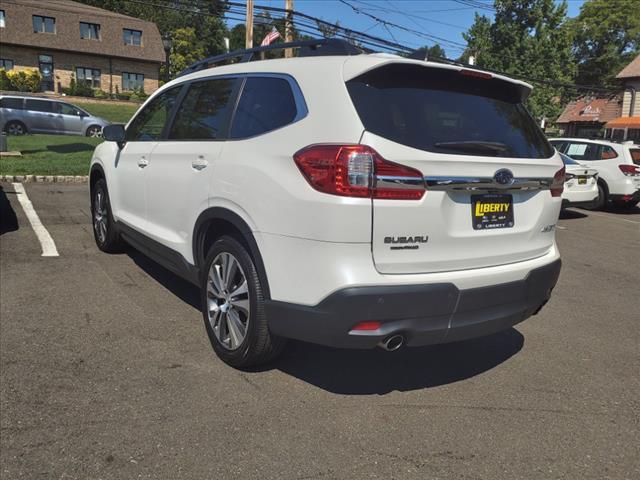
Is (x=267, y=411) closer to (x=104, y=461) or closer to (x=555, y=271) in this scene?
(x=104, y=461)

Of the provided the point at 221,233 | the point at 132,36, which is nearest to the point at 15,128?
the point at 221,233

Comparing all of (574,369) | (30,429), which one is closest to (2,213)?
(30,429)

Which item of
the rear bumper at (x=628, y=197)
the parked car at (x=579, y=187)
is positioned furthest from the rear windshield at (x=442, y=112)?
the rear bumper at (x=628, y=197)

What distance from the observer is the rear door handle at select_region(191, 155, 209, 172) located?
11.5 feet

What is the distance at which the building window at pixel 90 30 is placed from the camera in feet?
143

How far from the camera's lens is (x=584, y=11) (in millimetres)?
57719

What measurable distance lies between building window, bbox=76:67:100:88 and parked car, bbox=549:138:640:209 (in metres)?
40.3

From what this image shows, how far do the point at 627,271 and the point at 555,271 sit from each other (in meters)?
3.86

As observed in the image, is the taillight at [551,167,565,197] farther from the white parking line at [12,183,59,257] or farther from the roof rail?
the white parking line at [12,183,59,257]

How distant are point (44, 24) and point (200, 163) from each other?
47304 millimetres

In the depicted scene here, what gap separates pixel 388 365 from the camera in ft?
11.6

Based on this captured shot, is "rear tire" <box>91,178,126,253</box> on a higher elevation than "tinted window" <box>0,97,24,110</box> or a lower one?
lower

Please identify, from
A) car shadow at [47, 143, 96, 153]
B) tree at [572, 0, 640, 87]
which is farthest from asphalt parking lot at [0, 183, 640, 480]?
tree at [572, 0, 640, 87]

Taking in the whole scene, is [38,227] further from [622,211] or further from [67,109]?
[67,109]
